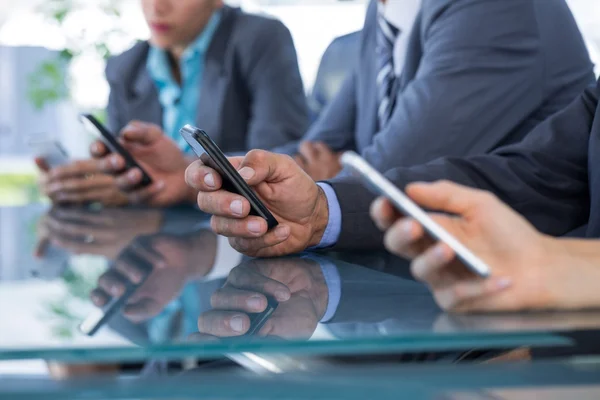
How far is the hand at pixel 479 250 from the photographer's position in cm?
58

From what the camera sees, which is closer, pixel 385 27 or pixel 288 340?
pixel 288 340

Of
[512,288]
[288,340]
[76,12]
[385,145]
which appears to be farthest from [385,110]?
[76,12]

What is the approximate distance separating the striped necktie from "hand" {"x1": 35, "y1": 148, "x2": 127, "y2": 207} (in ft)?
1.98

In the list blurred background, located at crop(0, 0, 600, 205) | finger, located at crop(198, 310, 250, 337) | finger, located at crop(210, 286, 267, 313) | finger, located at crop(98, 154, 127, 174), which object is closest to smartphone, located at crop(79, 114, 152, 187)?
finger, located at crop(98, 154, 127, 174)

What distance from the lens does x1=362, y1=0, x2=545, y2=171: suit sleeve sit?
146 cm

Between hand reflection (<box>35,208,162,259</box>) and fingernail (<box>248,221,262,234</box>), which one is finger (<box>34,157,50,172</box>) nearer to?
hand reflection (<box>35,208,162,259</box>)

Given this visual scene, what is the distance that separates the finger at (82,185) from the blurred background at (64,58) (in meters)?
2.53

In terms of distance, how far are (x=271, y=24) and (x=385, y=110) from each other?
108 cm

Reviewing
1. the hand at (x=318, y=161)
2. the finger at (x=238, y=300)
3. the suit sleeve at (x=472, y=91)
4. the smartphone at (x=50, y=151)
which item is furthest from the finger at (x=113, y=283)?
the smartphone at (x=50, y=151)

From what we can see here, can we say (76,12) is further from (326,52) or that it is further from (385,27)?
(385,27)

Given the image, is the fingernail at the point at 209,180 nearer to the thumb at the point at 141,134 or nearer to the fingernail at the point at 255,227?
the fingernail at the point at 255,227

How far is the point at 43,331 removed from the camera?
1.82ft

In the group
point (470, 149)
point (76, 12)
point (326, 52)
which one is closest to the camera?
point (470, 149)

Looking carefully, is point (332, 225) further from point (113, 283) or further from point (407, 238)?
point (407, 238)
